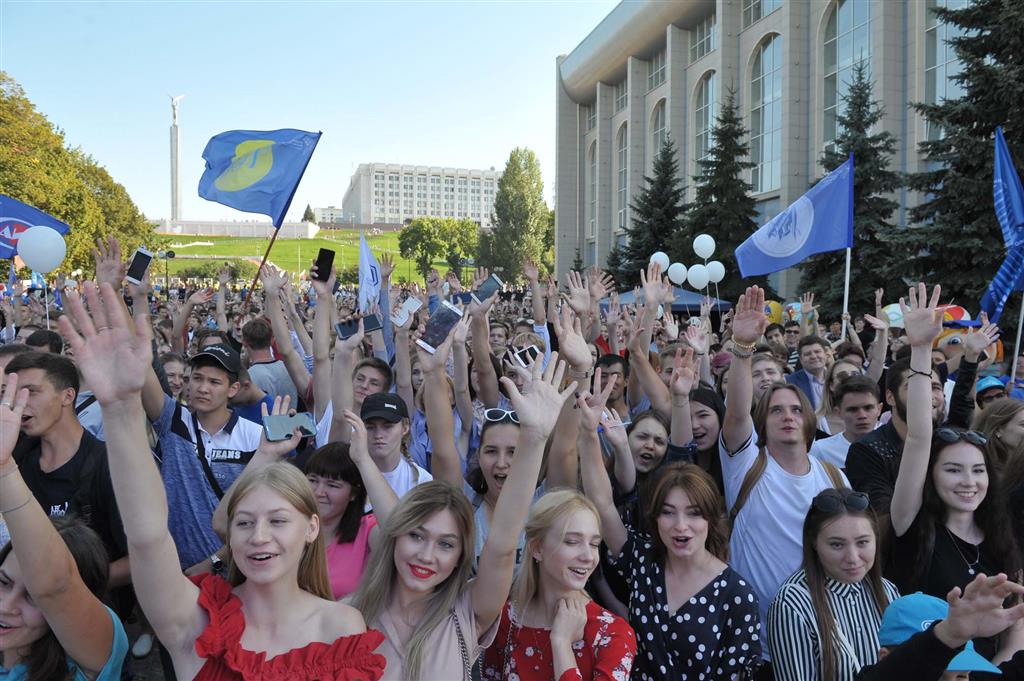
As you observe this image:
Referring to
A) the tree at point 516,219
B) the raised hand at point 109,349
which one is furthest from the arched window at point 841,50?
the tree at point 516,219

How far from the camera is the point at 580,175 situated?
2192 inches

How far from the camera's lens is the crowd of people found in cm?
215

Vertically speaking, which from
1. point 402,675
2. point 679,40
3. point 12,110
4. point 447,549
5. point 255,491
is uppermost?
point 679,40

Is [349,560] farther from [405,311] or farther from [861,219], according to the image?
[861,219]

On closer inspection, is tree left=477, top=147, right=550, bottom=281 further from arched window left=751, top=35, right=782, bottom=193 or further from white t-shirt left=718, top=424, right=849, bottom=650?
white t-shirt left=718, top=424, right=849, bottom=650

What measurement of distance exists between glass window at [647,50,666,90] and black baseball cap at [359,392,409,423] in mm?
42444

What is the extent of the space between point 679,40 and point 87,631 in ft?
135

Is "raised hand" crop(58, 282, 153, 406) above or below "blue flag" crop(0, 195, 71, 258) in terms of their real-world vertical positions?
below

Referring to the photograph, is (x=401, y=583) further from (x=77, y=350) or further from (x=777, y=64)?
(x=777, y=64)

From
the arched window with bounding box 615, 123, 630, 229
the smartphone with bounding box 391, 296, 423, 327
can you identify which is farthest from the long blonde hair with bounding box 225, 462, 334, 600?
the arched window with bounding box 615, 123, 630, 229

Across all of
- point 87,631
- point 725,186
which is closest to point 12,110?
point 725,186

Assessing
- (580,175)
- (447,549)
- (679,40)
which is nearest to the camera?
(447,549)

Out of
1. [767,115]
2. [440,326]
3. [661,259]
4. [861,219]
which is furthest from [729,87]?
[440,326]

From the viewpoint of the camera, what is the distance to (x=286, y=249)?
112 m
